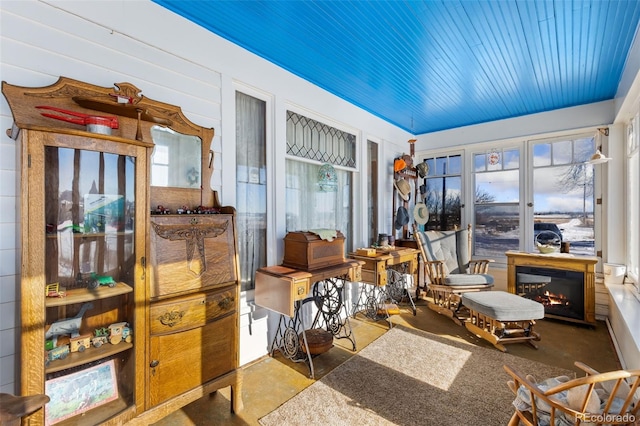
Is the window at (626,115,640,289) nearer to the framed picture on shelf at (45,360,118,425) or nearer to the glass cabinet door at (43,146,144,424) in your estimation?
the glass cabinet door at (43,146,144,424)

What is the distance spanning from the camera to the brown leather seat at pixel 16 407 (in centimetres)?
111

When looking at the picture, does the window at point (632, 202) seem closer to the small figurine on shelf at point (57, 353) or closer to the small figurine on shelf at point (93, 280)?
the small figurine on shelf at point (93, 280)

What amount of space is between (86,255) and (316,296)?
2026mm

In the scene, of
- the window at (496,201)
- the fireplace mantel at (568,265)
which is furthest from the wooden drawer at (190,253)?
the window at (496,201)

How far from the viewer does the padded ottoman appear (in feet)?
9.50

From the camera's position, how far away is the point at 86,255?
1647 millimetres

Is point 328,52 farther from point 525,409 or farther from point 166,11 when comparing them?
point 525,409

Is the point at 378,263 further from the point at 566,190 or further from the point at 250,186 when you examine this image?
the point at 566,190

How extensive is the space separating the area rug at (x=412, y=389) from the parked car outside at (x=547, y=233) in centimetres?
243

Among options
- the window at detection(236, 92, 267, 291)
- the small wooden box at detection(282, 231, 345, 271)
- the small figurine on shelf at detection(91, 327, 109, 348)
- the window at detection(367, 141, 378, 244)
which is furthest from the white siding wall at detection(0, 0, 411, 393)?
the window at detection(367, 141, 378, 244)

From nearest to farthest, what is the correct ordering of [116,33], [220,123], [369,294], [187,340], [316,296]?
[187,340]
[116,33]
[220,123]
[316,296]
[369,294]

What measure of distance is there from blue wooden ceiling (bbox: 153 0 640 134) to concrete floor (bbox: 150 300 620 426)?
2.80 metres

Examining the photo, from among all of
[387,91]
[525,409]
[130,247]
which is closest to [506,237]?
[387,91]

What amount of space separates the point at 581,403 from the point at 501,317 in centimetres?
176
